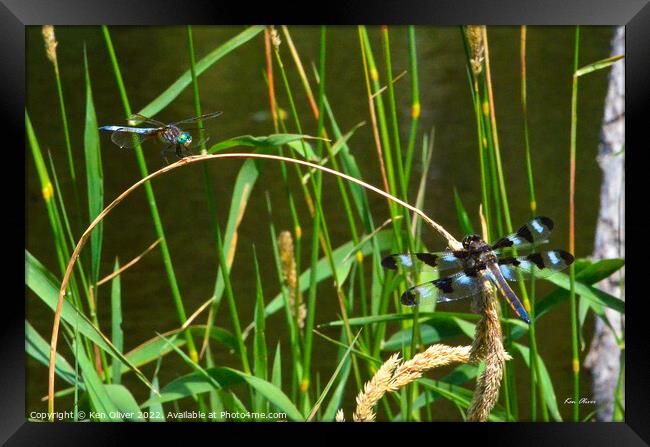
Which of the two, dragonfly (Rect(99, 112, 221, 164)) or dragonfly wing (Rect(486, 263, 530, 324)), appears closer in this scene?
dragonfly wing (Rect(486, 263, 530, 324))

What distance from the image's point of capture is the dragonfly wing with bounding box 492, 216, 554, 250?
68.1 inches

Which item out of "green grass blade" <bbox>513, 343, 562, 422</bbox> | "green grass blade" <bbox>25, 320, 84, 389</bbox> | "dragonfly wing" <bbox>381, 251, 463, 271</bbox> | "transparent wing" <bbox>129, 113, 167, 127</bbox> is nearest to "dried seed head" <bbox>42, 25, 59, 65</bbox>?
"transparent wing" <bbox>129, 113, 167, 127</bbox>

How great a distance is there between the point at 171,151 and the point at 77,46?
21.1 inches

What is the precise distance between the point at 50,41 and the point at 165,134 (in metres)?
0.38

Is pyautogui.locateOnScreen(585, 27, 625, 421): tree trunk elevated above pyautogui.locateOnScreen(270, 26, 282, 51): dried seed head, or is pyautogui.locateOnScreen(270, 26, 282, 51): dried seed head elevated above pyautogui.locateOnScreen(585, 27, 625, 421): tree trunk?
pyautogui.locateOnScreen(270, 26, 282, 51): dried seed head

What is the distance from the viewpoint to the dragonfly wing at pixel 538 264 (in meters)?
1.70

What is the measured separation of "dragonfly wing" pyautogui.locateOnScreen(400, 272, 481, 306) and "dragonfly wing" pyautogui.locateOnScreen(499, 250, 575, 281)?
15 centimetres

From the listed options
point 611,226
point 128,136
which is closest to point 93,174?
point 128,136

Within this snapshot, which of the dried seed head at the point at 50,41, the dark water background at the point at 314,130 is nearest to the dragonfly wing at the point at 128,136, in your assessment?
the dried seed head at the point at 50,41

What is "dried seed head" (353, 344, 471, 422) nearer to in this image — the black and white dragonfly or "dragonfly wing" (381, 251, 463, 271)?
the black and white dragonfly

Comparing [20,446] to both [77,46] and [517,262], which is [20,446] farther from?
[517,262]

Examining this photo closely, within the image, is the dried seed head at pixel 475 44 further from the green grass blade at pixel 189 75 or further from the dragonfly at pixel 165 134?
the dragonfly at pixel 165 134
